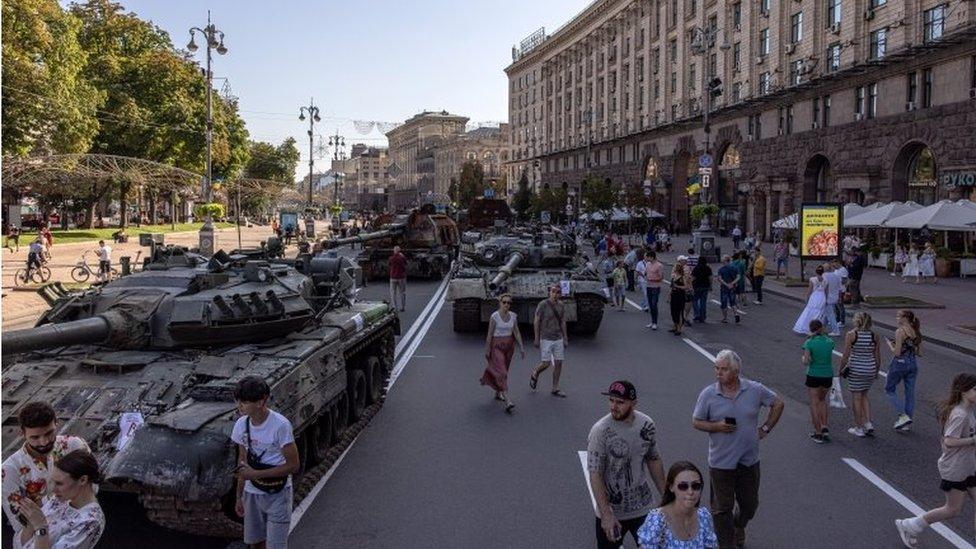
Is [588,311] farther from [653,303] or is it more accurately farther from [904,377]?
[904,377]

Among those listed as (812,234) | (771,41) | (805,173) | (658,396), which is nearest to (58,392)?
(658,396)

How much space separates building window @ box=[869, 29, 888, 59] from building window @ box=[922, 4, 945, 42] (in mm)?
2300

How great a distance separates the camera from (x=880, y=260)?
1391 inches

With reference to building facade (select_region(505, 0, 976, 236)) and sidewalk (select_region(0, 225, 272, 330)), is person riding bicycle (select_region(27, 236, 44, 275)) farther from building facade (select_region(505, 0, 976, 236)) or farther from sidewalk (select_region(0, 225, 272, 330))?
building facade (select_region(505, 0, 976, 236))

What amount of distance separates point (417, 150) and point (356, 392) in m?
156

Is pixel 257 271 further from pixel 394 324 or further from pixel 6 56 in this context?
pixel 6 56

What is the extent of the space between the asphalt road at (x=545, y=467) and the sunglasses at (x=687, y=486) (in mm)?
2816

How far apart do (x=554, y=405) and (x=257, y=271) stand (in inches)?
166

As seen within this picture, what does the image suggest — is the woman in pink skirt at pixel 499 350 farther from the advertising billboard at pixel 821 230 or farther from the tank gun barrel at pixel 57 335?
the advertising billboard at pixel 821 230

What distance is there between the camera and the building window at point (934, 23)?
33.3 meters

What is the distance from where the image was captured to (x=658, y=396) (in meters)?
12.4

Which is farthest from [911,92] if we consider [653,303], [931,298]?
[653,303]

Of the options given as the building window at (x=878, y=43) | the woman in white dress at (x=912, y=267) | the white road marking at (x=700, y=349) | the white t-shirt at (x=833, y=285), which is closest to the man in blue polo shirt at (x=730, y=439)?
the white road marking at (x=700, y=349)

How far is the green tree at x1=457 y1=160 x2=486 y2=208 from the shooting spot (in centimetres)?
10228
